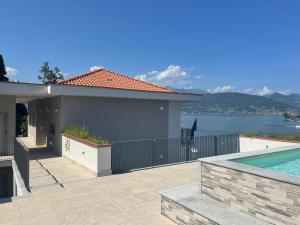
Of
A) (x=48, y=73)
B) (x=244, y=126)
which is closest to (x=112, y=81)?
(x=48, y=73)

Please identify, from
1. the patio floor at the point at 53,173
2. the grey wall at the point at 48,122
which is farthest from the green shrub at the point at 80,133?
the patio floor at the point at 53,173

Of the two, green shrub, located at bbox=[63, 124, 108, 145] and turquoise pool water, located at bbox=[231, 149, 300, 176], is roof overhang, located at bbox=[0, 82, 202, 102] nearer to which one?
green shrub, located at bbox=[63, 124, 108, 145]

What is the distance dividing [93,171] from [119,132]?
5.98 metres

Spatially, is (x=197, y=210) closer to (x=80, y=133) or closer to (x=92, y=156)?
(x=92, y=156)

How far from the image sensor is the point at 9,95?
15.1 meters

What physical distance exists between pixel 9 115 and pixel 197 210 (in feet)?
44.1

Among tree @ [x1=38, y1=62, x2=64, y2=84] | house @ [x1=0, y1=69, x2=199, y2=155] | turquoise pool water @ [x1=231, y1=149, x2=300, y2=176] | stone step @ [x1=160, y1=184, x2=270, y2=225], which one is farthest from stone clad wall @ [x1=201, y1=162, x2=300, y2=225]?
tree @ [x1=38, y1=62, x2=64, y2=84]

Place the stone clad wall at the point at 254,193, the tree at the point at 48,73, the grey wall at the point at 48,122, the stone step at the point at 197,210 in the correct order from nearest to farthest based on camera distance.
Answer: the stone clad wall at the point at 254,193, the stone step at the point at 197,210, the grey wall at the point at 48,122, the tree at the point at 48,73

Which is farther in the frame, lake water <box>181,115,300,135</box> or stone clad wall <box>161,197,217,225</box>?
lake water <box>181,115,300,135</box>

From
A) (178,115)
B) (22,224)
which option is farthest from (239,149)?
(22,224)

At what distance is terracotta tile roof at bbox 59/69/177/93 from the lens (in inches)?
615

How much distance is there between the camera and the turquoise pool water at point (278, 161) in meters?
6.99

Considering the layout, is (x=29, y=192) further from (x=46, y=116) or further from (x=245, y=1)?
(x=245, y=1)

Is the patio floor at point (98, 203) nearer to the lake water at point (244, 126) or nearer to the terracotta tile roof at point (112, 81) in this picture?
the terracotta tile roof at point (112, 81)
